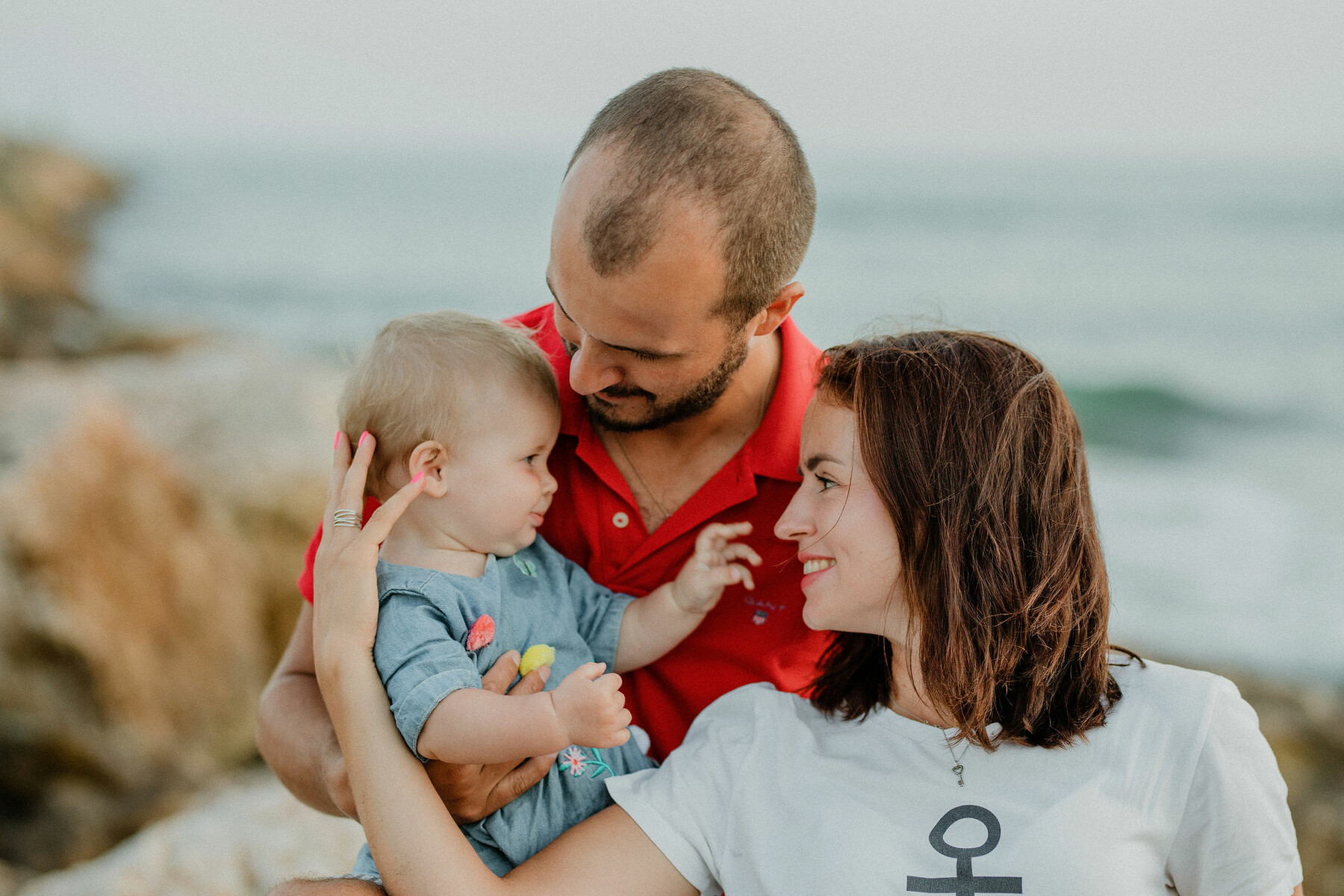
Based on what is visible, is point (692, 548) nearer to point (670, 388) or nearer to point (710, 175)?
point (670, 388)

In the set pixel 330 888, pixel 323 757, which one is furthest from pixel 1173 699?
pixel 323 757

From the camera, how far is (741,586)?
2.57 m

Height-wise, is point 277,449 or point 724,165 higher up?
point 724,165

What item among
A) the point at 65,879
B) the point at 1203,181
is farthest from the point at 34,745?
the point at 1203,181

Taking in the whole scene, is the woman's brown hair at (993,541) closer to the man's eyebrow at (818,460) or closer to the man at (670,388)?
the man's eyebrow at (818,460)

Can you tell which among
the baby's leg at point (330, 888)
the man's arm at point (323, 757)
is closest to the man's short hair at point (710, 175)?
the man's arm at point (323, 757)

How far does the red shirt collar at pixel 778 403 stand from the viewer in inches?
98.6

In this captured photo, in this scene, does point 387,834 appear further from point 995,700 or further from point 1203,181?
point 1203,181

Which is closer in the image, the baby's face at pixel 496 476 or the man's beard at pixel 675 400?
the baby's face at pixel 496 476

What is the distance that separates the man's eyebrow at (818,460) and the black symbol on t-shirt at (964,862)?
0.70m

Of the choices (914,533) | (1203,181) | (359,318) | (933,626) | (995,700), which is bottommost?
(359,318)

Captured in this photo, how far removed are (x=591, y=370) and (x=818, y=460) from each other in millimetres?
541

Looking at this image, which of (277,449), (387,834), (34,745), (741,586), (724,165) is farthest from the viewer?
(277,449)

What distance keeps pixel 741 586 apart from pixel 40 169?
984 inches
